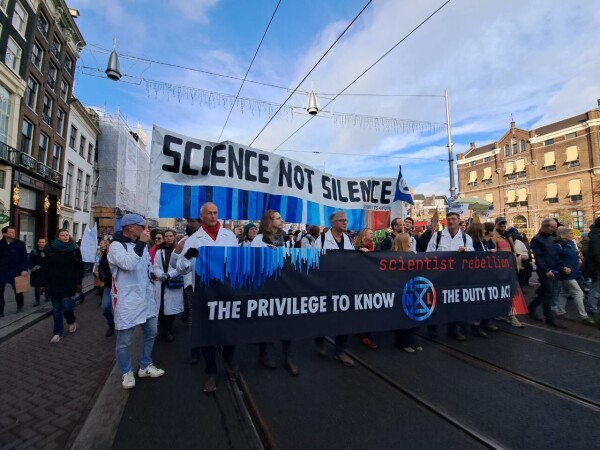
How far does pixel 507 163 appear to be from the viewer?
5284cm

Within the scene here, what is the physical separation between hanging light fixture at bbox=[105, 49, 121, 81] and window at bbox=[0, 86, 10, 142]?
45.3 ft

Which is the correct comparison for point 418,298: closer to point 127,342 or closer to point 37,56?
point 127,342

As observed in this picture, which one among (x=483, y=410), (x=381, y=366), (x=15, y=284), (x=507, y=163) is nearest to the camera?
(x=483, y=410)

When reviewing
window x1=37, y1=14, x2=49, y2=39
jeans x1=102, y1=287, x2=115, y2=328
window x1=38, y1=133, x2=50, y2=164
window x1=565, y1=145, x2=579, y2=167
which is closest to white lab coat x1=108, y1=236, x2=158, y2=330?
jeans x1=102, y1=287, x2=115, y2=328

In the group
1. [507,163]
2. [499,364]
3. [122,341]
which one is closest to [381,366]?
[499,364]

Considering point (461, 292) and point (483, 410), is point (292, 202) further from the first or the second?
point (483, 410)

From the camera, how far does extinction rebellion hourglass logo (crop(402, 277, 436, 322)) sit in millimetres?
4425

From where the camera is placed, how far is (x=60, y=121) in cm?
2252

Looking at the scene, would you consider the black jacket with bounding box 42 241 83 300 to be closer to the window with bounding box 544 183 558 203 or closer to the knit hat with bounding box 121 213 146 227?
the knit hat with bounding box 121 213 146 227

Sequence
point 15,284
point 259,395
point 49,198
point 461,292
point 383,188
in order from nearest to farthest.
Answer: point 259,395, point 461,292, point 383,188, point 15,284, point 49,198

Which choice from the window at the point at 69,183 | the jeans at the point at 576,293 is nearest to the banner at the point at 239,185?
the jeans at the point at 576,293

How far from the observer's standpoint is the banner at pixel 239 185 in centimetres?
408

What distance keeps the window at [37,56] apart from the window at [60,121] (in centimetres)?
303

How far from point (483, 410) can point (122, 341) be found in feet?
12.1
